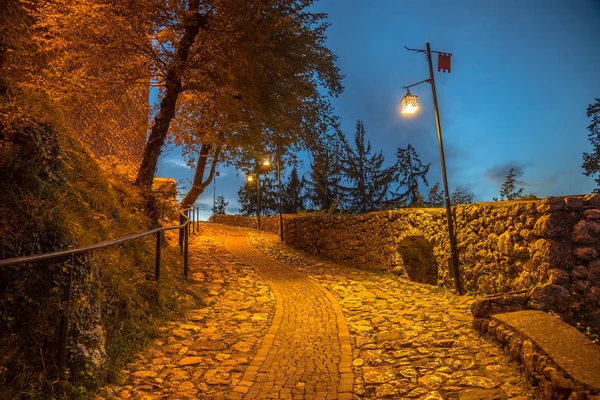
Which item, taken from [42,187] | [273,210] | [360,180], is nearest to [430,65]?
[42,187]

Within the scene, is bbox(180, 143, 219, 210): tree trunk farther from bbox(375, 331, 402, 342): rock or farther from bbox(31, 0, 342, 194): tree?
bbox(375, 331, 402, 342): rock

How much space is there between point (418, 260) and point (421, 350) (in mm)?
5310

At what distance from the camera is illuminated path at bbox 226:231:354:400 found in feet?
10.5

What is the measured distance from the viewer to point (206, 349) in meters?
4.17

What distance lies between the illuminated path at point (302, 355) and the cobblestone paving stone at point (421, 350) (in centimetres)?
18

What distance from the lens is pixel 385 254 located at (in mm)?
9156

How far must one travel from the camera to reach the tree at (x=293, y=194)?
1590 inches

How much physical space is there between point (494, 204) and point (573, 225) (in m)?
1.30

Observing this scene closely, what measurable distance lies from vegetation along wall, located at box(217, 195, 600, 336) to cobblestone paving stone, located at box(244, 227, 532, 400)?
2.53 ft

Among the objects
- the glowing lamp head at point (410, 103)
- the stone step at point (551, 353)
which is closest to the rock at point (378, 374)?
the stone step at point (551, 353)

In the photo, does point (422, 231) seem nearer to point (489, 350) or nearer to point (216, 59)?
point (489, 350)

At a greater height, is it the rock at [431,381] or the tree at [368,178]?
the tree at [368,178]

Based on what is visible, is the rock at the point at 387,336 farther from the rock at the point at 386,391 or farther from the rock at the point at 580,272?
the rock at the point at 580,272

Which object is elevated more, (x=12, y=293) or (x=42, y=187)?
(x=42, y=187)
